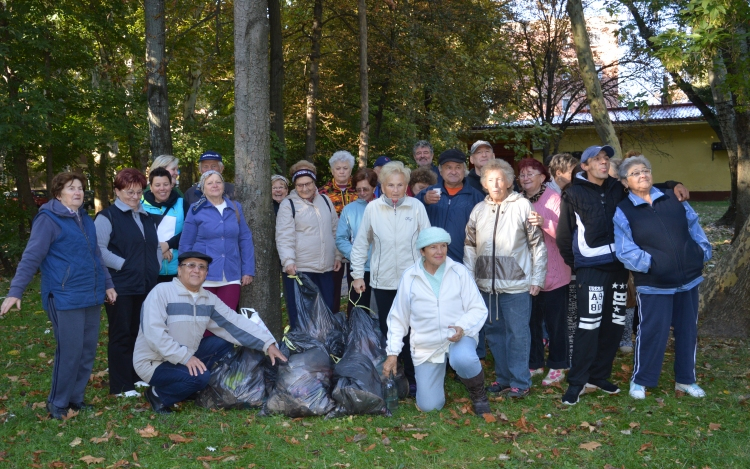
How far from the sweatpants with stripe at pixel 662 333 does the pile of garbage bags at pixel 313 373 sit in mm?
1952

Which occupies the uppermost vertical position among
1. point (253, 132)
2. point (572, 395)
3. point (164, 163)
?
point (253, 132)

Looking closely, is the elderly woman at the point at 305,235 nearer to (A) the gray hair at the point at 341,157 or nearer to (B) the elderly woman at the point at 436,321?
(A) the gray hair at the point at 341,157

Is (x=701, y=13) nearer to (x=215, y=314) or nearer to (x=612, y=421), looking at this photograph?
(x=612, y=421)

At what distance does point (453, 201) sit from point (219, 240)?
2.13 metres

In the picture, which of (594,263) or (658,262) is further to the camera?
(594,263)

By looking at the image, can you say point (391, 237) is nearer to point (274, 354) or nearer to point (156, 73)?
point (274, 354)

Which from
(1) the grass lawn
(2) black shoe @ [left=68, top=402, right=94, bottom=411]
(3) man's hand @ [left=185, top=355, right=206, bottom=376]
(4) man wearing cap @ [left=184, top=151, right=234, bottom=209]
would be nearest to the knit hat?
(1) the grass lawn

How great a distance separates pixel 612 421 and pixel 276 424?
8.14 feet

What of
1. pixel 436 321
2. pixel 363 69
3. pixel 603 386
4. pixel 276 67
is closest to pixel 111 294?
pixel 436 321

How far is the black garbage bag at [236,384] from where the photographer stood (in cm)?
505

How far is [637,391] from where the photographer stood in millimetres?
5211

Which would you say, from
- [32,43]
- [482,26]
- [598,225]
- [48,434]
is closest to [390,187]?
[598,225]

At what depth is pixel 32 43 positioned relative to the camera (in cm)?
1230

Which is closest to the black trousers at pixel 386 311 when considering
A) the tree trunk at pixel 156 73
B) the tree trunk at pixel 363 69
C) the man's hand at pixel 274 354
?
the man's hand at pixel 274 354
